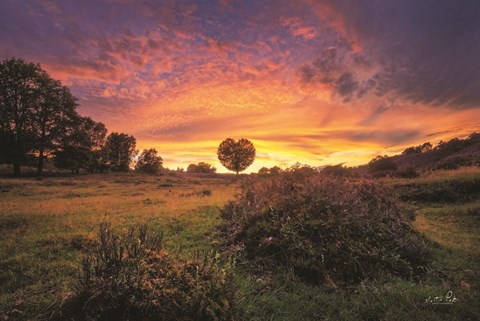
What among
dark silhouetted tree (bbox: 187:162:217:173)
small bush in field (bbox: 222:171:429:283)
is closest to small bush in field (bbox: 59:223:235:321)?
small bush in field (bbox: 222:171:429:283)

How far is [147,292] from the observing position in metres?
3.43

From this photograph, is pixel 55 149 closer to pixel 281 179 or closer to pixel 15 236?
pixel 15 236

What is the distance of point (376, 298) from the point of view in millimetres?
4609

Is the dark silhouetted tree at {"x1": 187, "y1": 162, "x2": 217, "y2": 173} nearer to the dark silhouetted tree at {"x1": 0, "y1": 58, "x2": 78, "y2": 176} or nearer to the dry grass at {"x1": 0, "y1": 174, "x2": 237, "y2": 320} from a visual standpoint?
the dark silhouetted tree at {"x1": 0, "y1": 58, "x2": 78, "y2": 176}

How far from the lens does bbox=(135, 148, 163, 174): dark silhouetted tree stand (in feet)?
232

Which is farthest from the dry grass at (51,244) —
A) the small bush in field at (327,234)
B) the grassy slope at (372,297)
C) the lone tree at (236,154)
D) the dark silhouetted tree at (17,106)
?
the lone tree at (236,154)

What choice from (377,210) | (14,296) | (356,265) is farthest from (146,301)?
(377,210)

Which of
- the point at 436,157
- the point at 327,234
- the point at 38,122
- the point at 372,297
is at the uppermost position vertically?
the point at 38,122

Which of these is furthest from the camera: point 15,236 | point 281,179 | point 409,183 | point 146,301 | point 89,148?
point 89,148

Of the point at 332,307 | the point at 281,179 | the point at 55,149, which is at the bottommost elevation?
the point at 332,307

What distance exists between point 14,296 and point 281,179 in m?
8.43

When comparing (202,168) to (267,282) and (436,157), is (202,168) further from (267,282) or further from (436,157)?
(267,282)

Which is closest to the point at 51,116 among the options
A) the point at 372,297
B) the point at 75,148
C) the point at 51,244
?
the point at 75,148

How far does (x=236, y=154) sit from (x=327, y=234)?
68611 mm
